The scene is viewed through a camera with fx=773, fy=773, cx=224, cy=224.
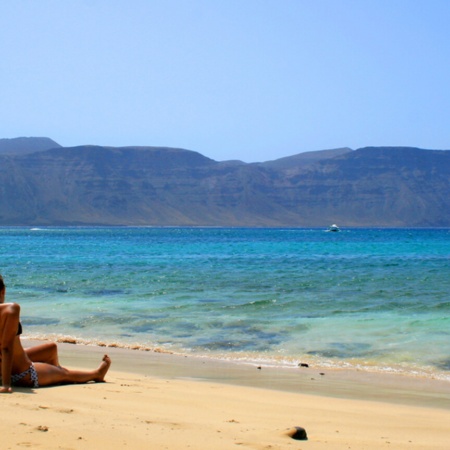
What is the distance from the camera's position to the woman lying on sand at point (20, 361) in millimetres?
6648

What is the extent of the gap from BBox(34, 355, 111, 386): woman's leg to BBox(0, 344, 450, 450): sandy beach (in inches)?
6.3

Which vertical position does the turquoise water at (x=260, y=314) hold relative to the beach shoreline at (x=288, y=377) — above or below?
below

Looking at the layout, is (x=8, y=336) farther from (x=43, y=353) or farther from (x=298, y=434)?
(x=298, y=434)

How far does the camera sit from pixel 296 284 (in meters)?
23.3

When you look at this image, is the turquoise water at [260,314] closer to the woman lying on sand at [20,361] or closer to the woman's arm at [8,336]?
the woman lying on sand at [20,361]

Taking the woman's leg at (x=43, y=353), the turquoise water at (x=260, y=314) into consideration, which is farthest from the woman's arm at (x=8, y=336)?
the turquoise water at (x=260, y=314)

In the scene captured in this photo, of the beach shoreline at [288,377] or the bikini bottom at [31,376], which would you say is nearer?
the bikini bottom at [31,376]

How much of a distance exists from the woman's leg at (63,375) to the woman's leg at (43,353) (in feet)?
0.51

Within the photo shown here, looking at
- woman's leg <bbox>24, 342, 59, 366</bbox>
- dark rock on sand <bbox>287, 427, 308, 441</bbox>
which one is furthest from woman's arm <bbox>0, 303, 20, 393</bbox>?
dark rock on sand <bbox>287, 427, 308, 441</bbox>

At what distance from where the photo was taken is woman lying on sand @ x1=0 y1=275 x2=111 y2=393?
21.8 feet

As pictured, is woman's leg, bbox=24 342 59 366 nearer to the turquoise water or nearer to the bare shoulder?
the bare shoulder

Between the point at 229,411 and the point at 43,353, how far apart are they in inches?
80.5

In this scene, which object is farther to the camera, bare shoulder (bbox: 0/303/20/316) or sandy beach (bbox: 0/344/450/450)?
bare shoulder (bbox: 0/303/20/316)

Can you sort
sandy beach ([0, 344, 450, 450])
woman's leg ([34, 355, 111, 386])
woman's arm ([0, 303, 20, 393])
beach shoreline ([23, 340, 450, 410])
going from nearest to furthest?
sandy beach ([0, 344, 450, 450]), woman's arm ([0, 303, 20, 393]), woman's leg ([34, 355, 111, 386]), beach shoreline ([23, 340, 450, 410])
